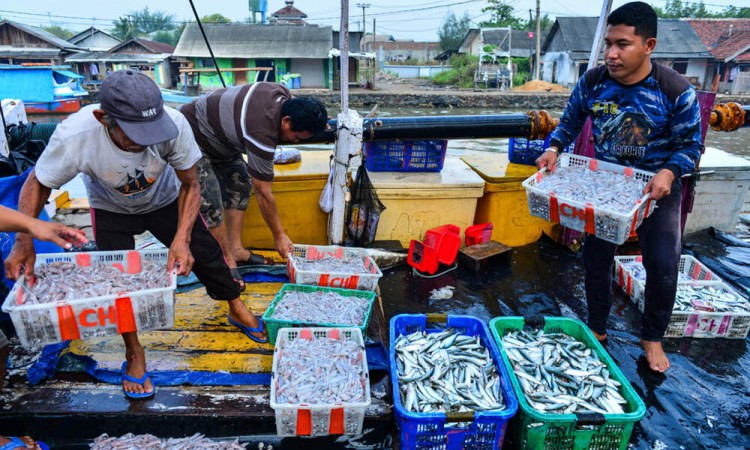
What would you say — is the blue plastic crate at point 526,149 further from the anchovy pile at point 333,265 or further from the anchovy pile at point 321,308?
the anchovy pile at point 321,308

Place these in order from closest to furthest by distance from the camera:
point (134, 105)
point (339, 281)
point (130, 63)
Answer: point (134, 105) → point (339, 281) → point (130, 63)

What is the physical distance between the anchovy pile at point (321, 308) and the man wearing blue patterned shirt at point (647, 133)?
5.76 ft

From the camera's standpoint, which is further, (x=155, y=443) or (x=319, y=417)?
(x=155, y=443)

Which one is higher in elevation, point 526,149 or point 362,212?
point 526,149

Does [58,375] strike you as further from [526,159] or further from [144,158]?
[526,159]

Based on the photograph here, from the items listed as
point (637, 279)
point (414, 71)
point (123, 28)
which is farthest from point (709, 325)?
point (123, 28)

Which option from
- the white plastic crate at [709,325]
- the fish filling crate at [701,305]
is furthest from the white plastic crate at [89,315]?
the white plastic crate at [709,325]

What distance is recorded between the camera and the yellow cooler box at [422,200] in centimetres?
497

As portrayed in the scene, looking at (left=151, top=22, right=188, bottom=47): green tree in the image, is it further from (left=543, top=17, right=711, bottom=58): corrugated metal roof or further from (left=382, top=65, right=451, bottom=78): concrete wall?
(left=543, top=17, right=711, bottom=58): corrugated metal roof

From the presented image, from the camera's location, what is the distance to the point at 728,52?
33.0 metres

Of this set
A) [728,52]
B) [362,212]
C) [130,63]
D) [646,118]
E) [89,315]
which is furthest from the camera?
[130,63]

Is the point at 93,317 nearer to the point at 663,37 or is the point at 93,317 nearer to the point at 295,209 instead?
the point at 295,209

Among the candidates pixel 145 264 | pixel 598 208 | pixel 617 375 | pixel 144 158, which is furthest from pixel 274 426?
pixel 598 208

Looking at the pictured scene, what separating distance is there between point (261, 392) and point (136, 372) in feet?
2.48
